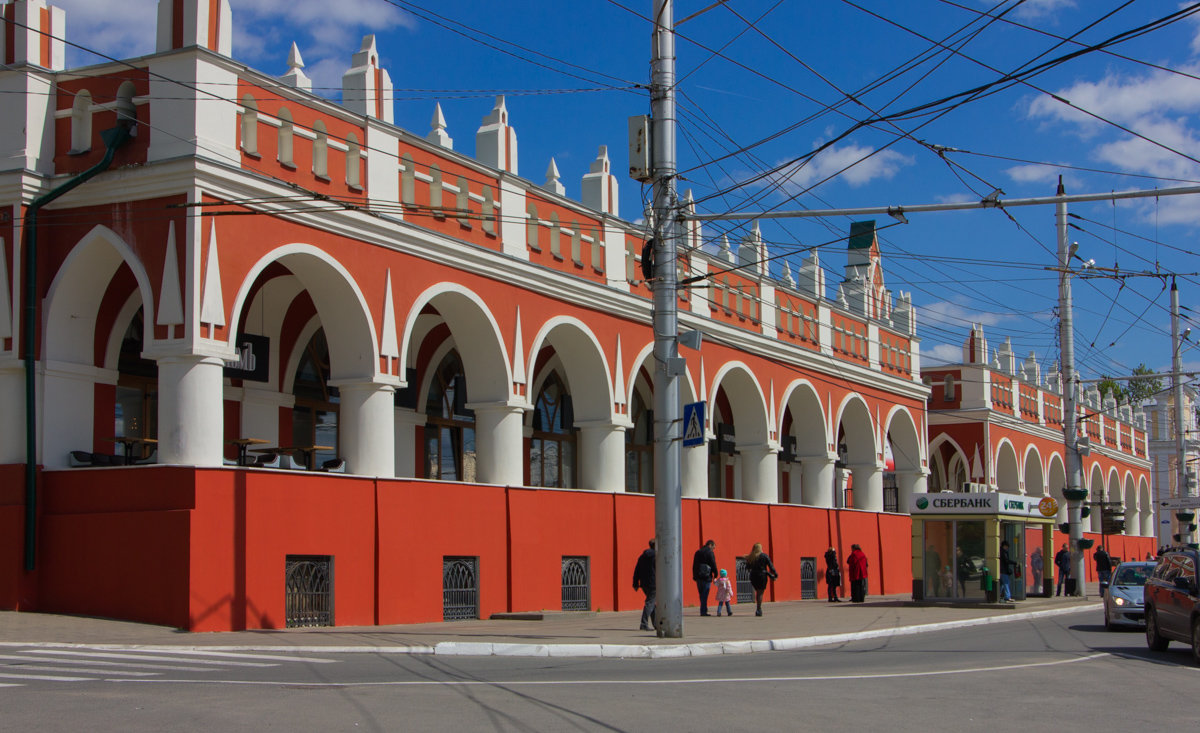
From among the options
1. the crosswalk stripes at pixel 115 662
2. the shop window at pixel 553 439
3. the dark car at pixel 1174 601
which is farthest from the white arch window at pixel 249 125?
the dark car at pixel 1174 601

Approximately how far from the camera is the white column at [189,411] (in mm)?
18344

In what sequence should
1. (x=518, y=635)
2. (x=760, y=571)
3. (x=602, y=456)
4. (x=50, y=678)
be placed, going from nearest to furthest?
(x=50, y=678) → (x=518, y=635) → (x=760, y=571) → (x=602, y=456)

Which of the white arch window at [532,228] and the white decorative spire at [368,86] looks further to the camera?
the white arch window at [532,228]

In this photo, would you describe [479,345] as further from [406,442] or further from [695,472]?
[695,472]

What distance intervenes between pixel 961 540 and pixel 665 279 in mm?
15007

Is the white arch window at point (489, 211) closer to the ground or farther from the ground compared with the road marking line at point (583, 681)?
farther from the ground

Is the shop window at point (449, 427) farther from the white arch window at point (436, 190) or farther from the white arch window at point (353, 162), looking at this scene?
the white arch window at point (353, 162)

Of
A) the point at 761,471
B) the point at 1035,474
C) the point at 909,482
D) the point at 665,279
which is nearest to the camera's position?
the point at 665,279

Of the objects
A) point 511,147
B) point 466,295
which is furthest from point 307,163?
point 511,147

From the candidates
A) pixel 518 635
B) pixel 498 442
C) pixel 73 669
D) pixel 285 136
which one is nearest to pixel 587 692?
pixel 73 669

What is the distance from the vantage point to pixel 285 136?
2053 centimetres

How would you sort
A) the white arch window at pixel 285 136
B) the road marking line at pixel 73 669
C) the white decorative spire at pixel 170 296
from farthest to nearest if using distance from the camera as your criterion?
1. the white arch window at pixel 285 136
2. the white decorative spire at pixel 170 296
3. the road marking line at pixel 73 669

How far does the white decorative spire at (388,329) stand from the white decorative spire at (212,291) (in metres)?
3.52

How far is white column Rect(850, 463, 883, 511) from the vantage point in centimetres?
4003
